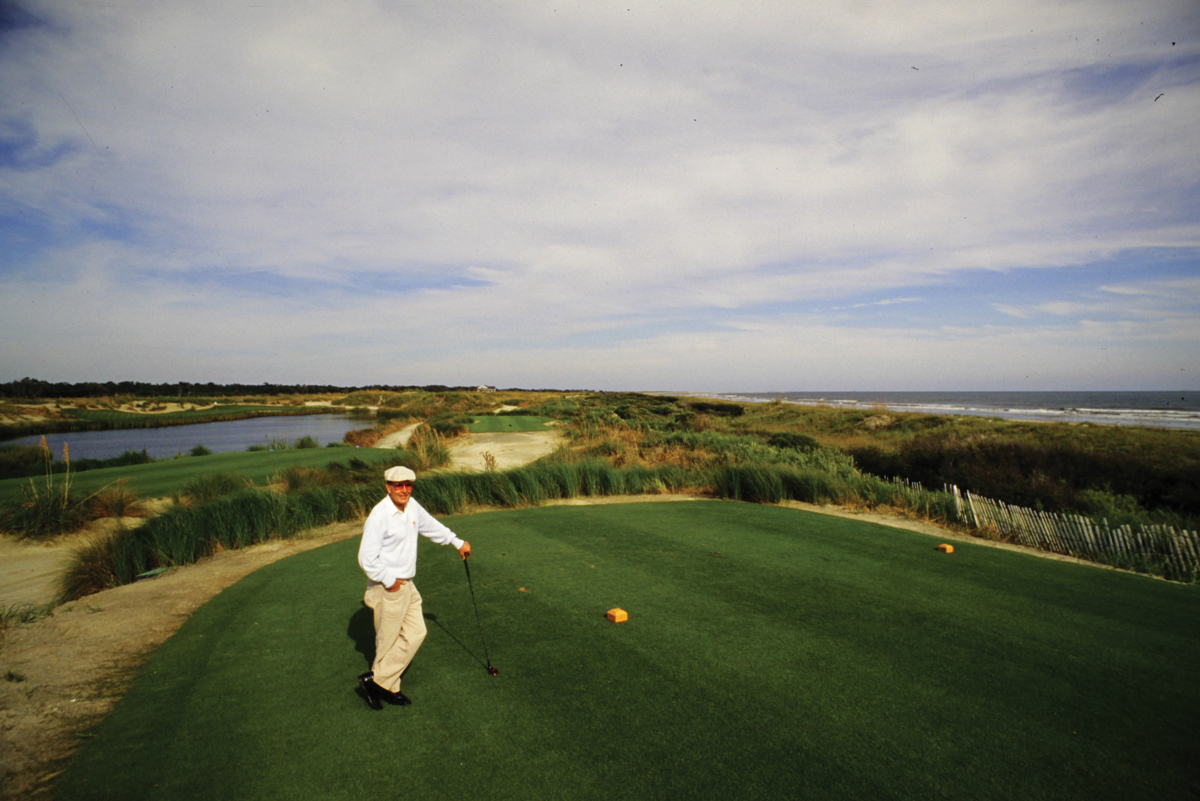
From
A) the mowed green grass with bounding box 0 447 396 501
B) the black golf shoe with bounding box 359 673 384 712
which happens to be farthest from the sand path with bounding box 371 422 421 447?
the black golf shoe with bounding box 359 673 384 712

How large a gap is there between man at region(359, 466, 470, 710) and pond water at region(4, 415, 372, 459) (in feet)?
87.9

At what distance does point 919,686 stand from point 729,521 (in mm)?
5457

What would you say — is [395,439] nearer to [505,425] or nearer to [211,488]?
[505,425]

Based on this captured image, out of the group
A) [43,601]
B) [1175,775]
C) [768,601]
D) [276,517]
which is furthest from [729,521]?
[43,601]

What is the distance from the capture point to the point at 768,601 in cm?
545

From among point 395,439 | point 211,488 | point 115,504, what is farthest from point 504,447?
point 115,504

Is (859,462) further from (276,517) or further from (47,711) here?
(47,711)

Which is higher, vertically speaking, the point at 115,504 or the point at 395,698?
the point at 395,698

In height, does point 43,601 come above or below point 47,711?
below

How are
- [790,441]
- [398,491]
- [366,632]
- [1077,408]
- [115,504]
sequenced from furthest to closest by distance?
[1077,408]
[790,441]
[115,504]
[366,632]
[398,491]

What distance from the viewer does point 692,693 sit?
3.73 meters

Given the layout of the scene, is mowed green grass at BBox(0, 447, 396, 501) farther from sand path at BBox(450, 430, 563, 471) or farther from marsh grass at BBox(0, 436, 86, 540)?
sand path at BBox(450, 430, 563, 471)

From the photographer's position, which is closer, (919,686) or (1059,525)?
(919,686)

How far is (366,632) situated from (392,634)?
1473mm
